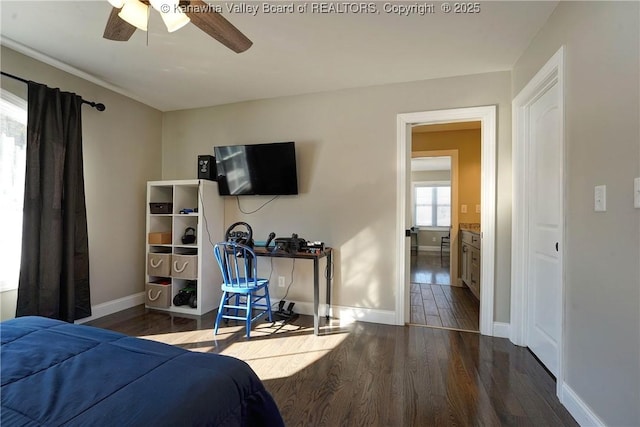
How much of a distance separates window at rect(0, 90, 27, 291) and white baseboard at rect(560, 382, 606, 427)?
408 cm

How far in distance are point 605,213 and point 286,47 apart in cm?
234

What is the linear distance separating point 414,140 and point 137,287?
439 centimetres

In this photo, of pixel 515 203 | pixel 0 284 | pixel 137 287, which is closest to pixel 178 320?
pixel 137 287

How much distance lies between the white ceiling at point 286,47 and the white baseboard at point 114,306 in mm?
Result: 2372

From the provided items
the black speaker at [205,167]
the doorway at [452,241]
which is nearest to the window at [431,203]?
the doorway at [452,241]

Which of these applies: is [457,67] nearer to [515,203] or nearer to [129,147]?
[515,203]

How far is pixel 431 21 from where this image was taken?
2020mm

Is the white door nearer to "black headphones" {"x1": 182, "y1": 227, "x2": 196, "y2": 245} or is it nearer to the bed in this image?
the bed

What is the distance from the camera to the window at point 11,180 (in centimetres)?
239

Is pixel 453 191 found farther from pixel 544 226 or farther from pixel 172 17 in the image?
pixel 172 17

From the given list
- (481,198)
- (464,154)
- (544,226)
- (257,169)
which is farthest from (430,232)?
(257,169)

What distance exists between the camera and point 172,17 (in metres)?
1.48

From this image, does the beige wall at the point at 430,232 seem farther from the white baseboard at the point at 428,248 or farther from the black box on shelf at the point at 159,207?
the black box on shelf at the point at 159,207

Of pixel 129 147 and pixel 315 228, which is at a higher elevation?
pixel 129 147
